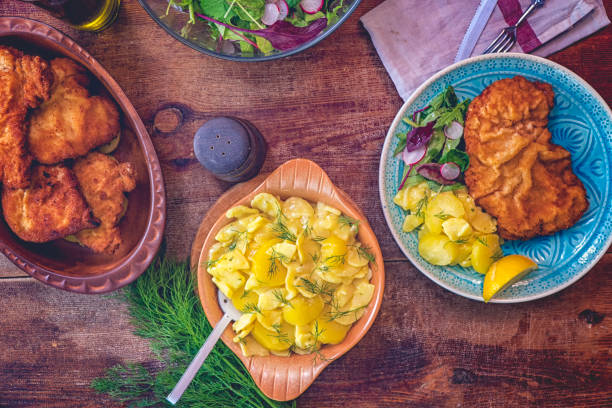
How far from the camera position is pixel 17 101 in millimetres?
1996

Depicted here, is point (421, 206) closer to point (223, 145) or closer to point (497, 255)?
point (497, 255)

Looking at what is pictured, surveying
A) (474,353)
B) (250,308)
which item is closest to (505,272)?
(474,353)

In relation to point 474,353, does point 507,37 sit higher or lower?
higher

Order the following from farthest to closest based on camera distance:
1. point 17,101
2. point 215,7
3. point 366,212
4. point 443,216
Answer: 1. point 366,212
2. point 443,216
3. point 17,101
4. point 215,7

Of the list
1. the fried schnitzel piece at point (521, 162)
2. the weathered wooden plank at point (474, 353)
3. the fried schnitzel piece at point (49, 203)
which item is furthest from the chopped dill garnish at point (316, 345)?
the fried schnitzel piece at point (49, 203)

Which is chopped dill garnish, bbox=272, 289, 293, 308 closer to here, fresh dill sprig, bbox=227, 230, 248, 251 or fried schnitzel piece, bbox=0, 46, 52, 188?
fresh dill sprig, bbox=227, 230, 248, 251

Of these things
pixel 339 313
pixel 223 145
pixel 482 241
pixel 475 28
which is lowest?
pixel 482 241

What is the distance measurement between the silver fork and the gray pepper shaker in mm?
1350

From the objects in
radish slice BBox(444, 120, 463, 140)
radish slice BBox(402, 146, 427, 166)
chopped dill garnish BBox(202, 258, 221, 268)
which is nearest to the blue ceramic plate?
radish slice BBox(402, 146, 427, 166)

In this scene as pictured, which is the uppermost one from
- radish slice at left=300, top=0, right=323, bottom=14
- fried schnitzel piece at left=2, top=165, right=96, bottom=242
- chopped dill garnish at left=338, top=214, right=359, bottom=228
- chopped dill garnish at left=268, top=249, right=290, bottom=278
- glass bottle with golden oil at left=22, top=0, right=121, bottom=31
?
glass bottle with golden oil at left=22, top=0, right=121, bottom=31

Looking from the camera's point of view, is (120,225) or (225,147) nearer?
(225,147)

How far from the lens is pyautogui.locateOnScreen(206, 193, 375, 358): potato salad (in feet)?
6.65

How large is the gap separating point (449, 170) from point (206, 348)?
151cm

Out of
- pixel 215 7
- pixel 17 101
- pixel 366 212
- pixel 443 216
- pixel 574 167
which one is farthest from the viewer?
pixel 366 212
